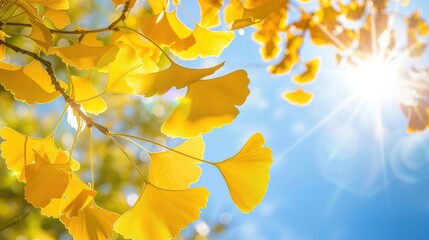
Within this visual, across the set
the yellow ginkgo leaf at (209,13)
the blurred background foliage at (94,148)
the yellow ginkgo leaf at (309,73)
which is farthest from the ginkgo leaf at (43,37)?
the blurred background foliage at (94,148)

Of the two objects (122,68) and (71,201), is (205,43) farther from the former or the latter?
(71,201)

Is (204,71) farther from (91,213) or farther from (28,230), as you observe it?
(28,230)

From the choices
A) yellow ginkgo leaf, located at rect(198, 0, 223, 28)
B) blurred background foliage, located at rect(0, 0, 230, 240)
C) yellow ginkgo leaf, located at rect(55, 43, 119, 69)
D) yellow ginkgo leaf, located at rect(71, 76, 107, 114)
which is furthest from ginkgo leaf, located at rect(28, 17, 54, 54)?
blurred background foliage, located at rect(0, 0, 230, 240)

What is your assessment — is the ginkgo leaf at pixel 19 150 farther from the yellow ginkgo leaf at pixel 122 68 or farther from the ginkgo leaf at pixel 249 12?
Answer: the ginkgo leaf at pixel 249 12

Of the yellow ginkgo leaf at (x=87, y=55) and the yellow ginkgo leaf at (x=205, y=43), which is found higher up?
the yellow ginkgo leaf at (x=87, y=55)

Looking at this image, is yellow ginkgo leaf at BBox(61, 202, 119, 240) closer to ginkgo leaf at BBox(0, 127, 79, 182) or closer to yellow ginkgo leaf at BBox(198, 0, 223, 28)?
ginkgo leaf at BBox(0, 127, 79, 182)

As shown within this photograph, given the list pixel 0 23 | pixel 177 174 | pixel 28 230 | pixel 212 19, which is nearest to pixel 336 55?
pixel 212 19
